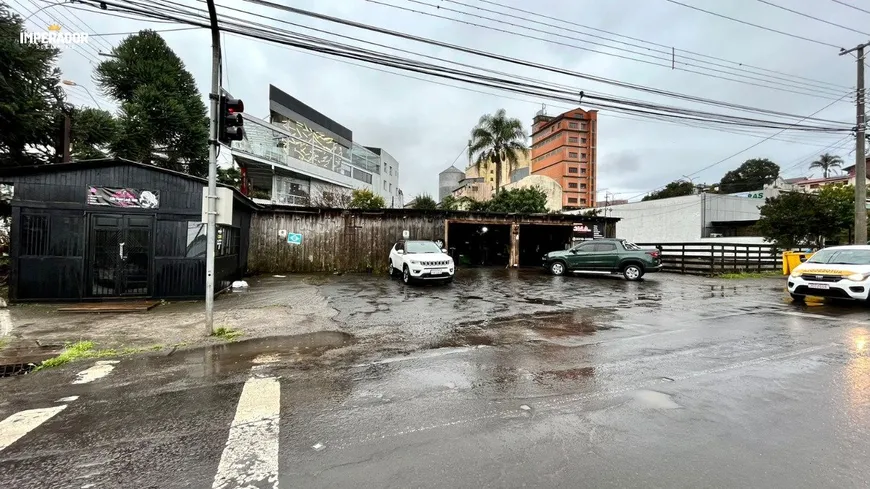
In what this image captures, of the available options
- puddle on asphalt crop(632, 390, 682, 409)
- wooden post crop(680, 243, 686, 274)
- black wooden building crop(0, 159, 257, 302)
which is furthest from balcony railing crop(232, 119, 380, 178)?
puddle on asphalt crop(632, 390, 682, 409)

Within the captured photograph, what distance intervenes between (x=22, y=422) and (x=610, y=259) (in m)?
17.0

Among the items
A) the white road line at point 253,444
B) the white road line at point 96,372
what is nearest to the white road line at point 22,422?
the white road line at point 96,372

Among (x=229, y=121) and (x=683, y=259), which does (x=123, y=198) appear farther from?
(x=683, y=259)

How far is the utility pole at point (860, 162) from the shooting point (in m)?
14.7

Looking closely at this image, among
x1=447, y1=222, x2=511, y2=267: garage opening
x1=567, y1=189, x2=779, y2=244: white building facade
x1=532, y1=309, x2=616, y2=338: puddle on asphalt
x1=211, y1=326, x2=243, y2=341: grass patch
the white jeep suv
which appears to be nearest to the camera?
x1=211, y1=326, x2=243, y2=341: grass patch

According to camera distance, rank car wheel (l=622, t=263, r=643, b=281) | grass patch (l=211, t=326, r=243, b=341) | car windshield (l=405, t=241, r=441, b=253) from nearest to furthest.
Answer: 1. grass patch (l=211, t=326, r=243, b=341)
2. car windshield (l=405, t=241, r=441, b=253)
3. car wheel (l=622, t=263, r=643, b=281)

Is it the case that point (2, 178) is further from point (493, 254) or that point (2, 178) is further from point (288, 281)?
point (493, 254)

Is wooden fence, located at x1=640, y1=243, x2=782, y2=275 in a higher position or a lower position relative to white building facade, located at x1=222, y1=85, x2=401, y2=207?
lower

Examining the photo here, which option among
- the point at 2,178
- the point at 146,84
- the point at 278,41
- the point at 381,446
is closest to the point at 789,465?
the point at 381,446

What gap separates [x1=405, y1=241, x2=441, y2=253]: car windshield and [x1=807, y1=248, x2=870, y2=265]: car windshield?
11.1 metres

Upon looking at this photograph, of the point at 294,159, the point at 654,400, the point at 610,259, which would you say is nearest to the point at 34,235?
the point at 654,400

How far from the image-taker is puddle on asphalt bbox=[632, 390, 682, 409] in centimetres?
370

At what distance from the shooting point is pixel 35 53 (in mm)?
10719

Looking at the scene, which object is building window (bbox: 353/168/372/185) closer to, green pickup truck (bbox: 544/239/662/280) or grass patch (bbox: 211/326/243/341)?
green pickup truck (bbox: 544/239/662/280)
